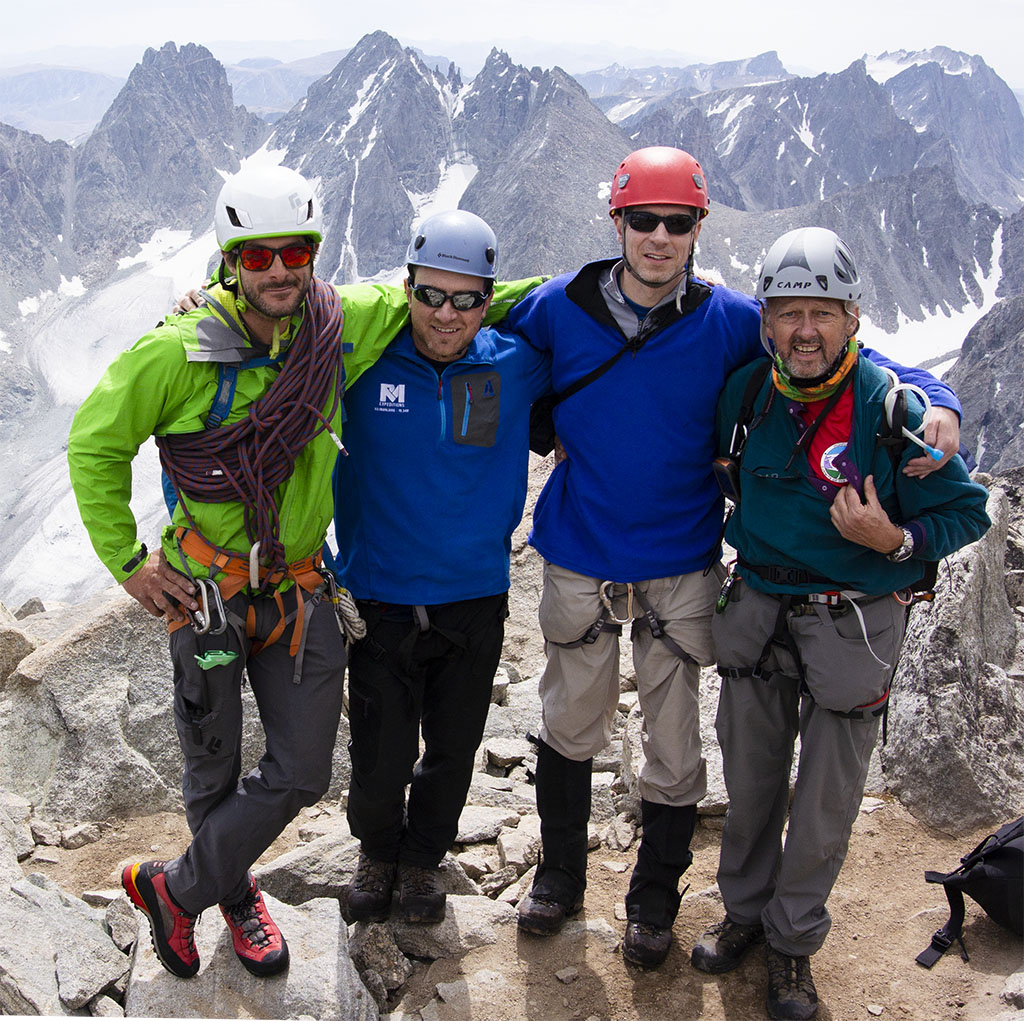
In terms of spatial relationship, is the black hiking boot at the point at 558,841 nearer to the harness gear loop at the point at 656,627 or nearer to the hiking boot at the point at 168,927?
the harness gear loop at the point at 656,627

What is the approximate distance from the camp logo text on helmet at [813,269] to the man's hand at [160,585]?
11.9 ft

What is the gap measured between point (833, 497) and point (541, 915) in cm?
336

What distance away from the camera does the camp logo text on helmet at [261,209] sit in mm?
4988

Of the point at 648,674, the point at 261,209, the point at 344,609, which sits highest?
the point at 261,209

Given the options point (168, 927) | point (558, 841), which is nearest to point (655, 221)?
point (558, 841)

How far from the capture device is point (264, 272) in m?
5.04

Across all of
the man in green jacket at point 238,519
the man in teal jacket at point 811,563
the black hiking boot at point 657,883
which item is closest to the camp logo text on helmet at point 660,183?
the man in teal jacket at point 811,563

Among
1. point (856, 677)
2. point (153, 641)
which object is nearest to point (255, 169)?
point (856, 677)

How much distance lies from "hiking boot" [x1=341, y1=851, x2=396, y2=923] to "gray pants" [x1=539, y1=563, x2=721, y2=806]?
1.57m

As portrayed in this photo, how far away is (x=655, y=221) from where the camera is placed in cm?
552

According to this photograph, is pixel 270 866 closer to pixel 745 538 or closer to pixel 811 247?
pixel 745 538

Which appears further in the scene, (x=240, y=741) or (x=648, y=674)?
(x=648, y=674)

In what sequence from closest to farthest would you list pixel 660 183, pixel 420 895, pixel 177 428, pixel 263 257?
pixel 177 428 < pixel 263 257 < pixel 660 183 < pixel 420 895

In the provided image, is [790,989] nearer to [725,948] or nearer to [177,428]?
[725,948]
